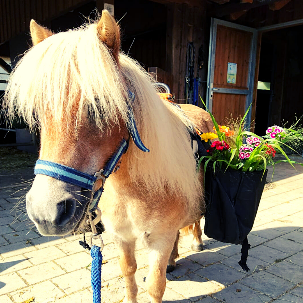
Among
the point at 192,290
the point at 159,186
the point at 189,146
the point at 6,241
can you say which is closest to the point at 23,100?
the point at 159,186

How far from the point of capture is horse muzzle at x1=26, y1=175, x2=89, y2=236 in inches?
39.8

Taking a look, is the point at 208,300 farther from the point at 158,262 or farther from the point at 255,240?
the point at 255,240

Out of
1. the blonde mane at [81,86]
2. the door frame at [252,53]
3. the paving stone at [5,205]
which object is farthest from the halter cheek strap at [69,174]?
the door frame at [252,53]

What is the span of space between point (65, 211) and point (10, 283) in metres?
1.71

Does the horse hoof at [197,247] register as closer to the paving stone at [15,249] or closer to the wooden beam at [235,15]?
the paving stone at [15,249]

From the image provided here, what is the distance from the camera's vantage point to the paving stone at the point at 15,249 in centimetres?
275

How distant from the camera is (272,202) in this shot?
4.41m

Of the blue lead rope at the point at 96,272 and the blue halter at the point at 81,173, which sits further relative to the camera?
the blue lead rope at the point at 96,272

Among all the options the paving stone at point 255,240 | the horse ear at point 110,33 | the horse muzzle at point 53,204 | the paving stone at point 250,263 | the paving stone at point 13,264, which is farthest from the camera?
the paving stone at point 255,240

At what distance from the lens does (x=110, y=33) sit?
1.16m

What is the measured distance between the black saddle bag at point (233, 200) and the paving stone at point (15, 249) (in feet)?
6.37

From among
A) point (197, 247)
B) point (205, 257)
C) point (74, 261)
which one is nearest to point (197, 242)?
point (197, 247)

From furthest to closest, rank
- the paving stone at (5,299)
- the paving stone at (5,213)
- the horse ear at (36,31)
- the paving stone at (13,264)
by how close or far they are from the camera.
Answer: the paving stone at (5,213) < the paving stone at (13,264) < the paving stone at (5,299) < the horse ear at (36,31)

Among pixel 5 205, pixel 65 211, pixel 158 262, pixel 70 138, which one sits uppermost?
pixel 70 138
